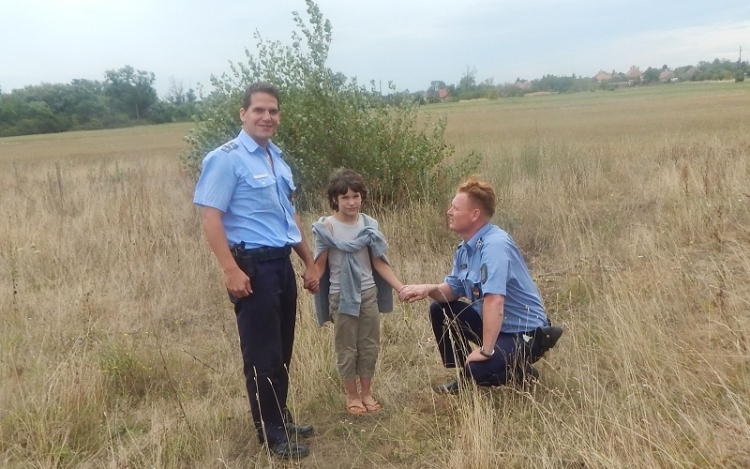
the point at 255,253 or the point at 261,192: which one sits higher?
the point at 261,192

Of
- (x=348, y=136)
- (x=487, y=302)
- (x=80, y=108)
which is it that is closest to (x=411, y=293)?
(x=487, y=302)

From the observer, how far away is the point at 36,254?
24.1 feet

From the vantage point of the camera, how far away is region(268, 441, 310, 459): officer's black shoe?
332 centimetres

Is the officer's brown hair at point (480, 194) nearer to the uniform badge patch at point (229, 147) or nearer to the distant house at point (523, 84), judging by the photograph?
the uniform badge patch at point (229, 147)

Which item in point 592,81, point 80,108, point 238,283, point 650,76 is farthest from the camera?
point 650,76

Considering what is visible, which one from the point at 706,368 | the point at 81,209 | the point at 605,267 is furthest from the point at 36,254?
the point at 706,368

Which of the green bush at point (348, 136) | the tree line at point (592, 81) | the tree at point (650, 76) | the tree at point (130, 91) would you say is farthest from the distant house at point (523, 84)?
the green bush at point (348, 136)

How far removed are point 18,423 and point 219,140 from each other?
709 centimetres

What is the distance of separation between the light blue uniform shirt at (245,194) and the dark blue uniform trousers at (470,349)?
1.07 m

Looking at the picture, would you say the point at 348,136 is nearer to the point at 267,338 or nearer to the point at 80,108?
the point at 267,338

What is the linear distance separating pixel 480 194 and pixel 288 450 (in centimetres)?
173

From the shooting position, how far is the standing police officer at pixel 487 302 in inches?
133

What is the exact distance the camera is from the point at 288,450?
10.9ft

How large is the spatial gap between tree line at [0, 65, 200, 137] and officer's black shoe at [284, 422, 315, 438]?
54872mm
